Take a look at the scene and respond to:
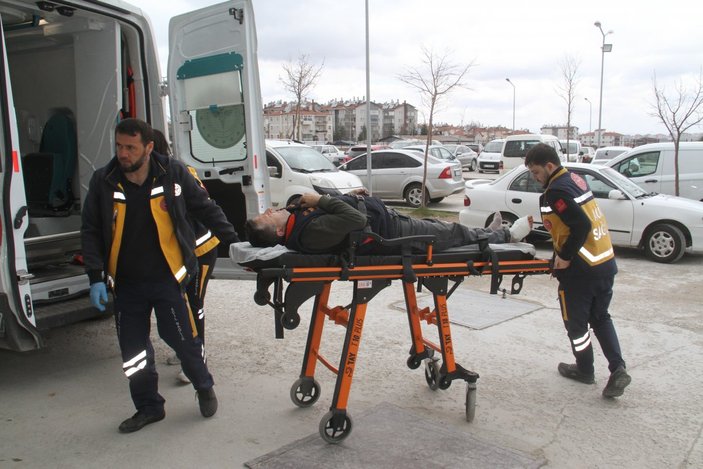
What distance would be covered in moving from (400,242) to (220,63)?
289 centimetres

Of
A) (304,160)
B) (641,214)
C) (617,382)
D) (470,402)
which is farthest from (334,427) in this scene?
(304,160)

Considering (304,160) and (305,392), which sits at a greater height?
(304,160)

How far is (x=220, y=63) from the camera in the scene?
5.47 m

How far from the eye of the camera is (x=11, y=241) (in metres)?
3.80

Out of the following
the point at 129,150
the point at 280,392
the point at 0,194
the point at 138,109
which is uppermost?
the point at 138,109

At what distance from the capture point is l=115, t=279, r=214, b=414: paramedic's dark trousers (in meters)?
3.72

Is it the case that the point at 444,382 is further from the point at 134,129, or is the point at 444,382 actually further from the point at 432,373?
the point at 134,129

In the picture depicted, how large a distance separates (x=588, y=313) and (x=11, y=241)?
3914 millimetres

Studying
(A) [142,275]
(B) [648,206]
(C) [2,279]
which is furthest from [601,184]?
(C) [2,279]

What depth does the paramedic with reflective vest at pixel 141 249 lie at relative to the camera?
12.0ft

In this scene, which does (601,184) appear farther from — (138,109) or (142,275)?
(142,275)

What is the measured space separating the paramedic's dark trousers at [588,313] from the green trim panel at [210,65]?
3314 mm

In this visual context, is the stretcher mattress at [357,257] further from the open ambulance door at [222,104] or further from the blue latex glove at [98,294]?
the open ambulance door at [222,104]

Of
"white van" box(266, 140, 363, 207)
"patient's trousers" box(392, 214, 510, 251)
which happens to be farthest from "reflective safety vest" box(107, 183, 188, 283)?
"white van" box(266, 140, 363, 207)
